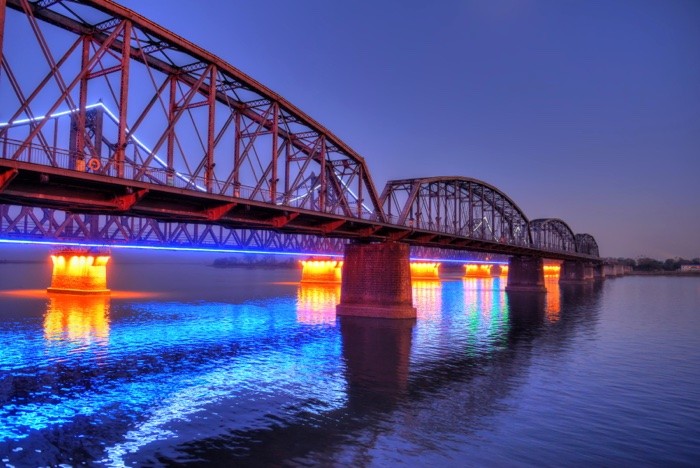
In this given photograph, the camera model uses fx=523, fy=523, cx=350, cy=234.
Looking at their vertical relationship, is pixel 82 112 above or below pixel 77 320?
above

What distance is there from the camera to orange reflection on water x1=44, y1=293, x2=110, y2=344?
121 feet

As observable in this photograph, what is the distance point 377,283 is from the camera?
1940 inches

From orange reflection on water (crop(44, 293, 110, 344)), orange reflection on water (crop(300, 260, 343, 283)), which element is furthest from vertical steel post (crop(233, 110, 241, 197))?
orange reflection on water (crop(300, 260, 343, 283))

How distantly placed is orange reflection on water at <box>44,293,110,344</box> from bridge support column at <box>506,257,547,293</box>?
74.6 meters

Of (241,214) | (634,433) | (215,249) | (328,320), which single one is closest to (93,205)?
(241,214)

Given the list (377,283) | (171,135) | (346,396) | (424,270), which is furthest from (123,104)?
(424,270)

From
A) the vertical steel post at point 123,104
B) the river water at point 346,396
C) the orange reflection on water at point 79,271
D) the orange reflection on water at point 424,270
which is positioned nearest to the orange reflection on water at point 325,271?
the orange reflection on water at point 424,270

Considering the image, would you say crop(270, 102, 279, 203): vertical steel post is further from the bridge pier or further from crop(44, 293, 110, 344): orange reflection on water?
the bridge pier

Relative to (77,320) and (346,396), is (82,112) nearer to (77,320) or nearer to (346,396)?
(346,396)

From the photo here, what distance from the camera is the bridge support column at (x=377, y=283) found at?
4856cm

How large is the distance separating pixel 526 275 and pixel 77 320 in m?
83.7

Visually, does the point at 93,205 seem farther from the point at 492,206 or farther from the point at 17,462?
the point at 492,206

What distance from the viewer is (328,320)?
160ft

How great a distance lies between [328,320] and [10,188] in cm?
3139
